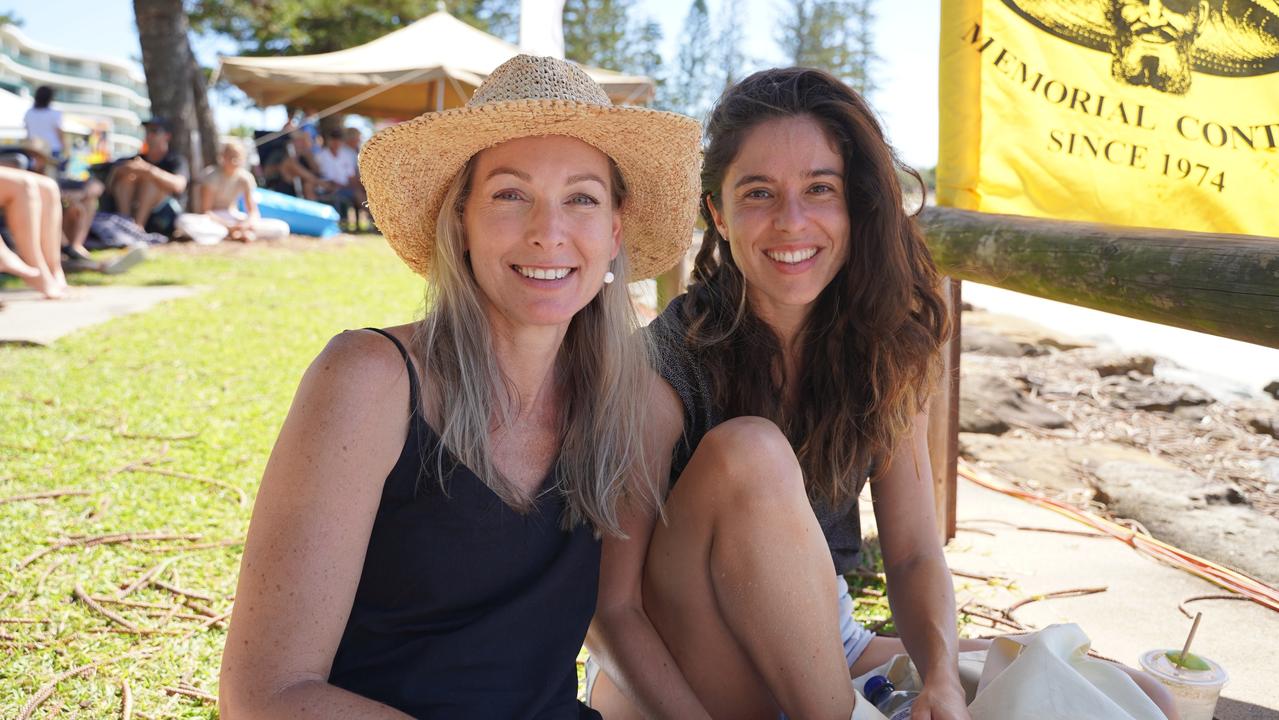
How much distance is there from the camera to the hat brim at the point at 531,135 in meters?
1.76

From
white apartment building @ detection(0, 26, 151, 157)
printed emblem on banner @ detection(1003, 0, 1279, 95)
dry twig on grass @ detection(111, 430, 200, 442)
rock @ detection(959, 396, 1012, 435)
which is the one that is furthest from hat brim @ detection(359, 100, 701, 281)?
white apartment building @ detection(0, 26, 151, 157)

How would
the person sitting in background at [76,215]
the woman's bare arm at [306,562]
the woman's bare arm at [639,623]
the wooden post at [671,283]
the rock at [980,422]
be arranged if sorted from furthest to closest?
the person sitting in background at [76,215] < the rock at [980,422] < the wooden post at [671,283] < the woman's bare arm at [639,623] < the woman's bare arm at [306,562]

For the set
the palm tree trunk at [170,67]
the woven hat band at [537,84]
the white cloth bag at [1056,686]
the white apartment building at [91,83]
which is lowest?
the white cloth bag at [1056,686]

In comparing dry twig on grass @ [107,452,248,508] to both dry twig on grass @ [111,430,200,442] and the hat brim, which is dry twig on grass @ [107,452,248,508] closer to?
dry twig on grass @ [111,430,200,442]

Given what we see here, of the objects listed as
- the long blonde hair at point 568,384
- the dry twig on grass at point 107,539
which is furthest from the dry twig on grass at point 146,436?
the long blonde hair at point 568,384

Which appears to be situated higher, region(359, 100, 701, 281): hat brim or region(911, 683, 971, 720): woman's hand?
region(359, 100, 701, 281): hat brim

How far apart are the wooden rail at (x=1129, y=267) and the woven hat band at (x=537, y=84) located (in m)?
1.30

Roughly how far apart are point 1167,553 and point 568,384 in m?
2.66

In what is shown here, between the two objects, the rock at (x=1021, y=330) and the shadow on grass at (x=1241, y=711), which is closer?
the shadow on grass at (x=1241, y=711)

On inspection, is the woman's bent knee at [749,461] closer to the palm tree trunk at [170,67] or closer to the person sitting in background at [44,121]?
the palm tree trunk at [170,67]

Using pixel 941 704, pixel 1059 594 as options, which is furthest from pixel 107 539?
pixel 1059 594

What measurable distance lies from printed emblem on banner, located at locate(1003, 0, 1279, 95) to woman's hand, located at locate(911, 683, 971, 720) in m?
2.17

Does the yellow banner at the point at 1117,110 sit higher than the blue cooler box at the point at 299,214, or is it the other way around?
the yellow banner at the point at 1117,110

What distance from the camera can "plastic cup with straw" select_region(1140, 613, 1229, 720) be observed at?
219 centimetres
